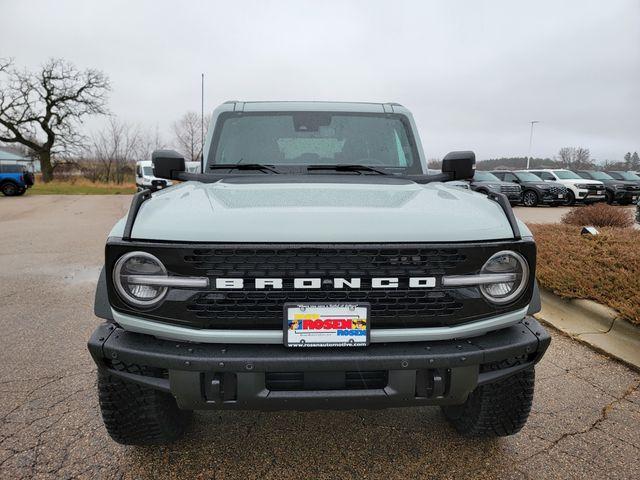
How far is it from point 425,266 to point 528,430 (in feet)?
4.68

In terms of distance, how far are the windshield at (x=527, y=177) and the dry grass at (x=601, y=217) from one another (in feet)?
38.3

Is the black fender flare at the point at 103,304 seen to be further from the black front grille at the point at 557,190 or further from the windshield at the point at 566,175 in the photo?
the windshield at the point at 566,175

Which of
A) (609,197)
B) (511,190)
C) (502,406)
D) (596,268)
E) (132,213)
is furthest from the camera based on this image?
(609,197)

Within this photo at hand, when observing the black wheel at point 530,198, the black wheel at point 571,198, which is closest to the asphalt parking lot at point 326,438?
the black wheel at point 530,198

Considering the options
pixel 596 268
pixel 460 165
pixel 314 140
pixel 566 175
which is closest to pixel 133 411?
pixel 314 140

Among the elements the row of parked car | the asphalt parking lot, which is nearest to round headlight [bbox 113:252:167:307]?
the asphalt parking lot

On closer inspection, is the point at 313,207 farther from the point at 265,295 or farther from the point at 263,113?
the point at 263,113

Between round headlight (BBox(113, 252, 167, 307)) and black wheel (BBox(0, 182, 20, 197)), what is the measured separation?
2674 centimetres

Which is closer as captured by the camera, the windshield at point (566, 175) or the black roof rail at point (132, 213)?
the black roof rail at point (132, 213)

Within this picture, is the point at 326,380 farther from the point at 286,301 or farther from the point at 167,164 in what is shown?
the point at 167,164

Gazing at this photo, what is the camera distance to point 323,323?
1.95 meters

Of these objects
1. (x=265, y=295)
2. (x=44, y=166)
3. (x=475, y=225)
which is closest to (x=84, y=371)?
(x=265, y=295)

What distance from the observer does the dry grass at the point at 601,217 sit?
8719 millimetres

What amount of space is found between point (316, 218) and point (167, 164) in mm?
1660
